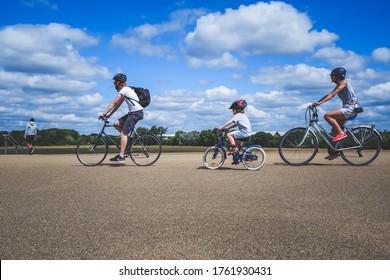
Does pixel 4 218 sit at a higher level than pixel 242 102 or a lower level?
lower

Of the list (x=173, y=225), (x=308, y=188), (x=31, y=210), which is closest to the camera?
(x=173, y=225)

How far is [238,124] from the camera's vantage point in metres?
8.73

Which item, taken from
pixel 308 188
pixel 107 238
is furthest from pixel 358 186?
pixel 107 238

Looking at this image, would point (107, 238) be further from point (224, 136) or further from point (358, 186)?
point (224, 136)

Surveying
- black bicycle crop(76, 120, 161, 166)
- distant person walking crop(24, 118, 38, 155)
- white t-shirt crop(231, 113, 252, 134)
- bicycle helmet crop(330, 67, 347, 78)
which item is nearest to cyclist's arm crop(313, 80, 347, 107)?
bicycle helmet crop(330, 67, 347, 78)

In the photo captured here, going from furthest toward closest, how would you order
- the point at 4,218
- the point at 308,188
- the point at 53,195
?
the point at 308,188, the point at 53,195, the point at 4,218

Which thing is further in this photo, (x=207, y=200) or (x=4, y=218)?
(x=207, y=200)

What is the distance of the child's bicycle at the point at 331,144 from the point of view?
9094mm

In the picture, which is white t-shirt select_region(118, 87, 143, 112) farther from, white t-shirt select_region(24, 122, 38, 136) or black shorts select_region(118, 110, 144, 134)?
white t-shirt select_region(24, 122, 38, 136)

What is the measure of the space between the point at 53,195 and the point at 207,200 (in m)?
2.44

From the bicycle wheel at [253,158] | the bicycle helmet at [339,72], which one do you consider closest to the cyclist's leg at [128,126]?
the bicycle wheel at [253,158]

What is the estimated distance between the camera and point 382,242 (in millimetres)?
2953

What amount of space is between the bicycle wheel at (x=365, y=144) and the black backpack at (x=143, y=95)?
5470 mm

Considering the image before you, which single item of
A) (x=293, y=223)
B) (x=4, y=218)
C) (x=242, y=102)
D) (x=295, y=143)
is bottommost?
(x=4, y=218)
